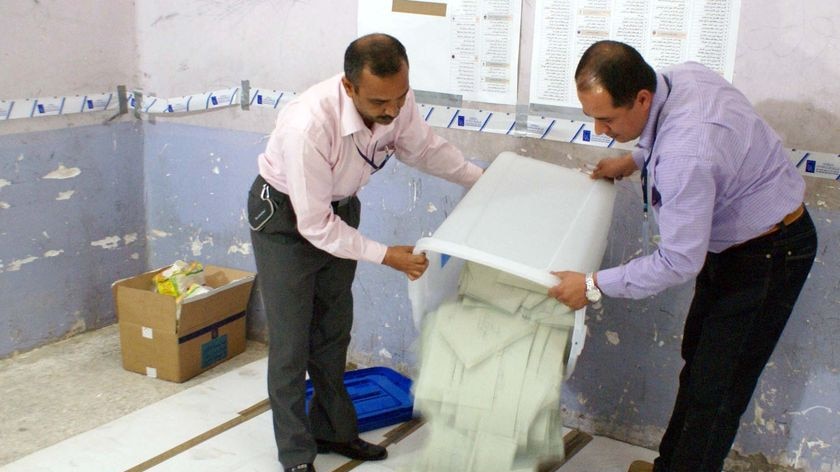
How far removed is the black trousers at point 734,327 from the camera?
209cm

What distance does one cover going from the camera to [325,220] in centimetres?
223

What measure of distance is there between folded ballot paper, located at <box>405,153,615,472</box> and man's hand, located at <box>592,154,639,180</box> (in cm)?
15

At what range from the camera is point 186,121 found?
3504mm

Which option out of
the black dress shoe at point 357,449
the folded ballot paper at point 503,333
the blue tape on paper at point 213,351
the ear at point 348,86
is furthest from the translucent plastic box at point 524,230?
the blue tape on paper at point 213,351

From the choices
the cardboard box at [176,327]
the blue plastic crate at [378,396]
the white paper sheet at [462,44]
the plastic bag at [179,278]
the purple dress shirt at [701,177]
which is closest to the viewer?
the purple dress shirt at [701,177]

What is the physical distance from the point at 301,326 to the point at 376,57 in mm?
815

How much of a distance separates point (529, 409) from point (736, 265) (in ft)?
2.01

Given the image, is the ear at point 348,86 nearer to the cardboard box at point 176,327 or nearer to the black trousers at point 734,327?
the black trousers at point 734,327

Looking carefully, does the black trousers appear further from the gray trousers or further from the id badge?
the id badge

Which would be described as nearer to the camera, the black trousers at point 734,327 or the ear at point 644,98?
the ear at point 644,98

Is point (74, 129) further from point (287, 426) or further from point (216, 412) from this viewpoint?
point (287, 426)

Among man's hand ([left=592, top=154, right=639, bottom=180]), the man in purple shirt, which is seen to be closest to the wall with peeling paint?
man's hand ([left=592, top=154, right=639, bottom=180])

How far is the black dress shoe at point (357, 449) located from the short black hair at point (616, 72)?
52.5 inches

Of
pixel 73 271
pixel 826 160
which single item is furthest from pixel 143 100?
pixel 826 160
